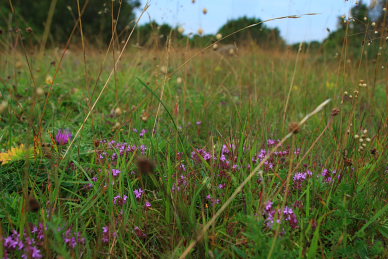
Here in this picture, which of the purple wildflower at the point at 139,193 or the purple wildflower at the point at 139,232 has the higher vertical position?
the purple wildflower at the point at 139,193

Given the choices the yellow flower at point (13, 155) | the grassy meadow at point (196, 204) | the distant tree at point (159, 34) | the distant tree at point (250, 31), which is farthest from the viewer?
the distant tree at point (250, 31)

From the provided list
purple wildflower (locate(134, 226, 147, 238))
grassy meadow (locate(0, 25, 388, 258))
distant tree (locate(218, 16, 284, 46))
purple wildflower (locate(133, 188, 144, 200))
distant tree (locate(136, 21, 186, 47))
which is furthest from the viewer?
distant tree (locate(218, 16, 284, 46))

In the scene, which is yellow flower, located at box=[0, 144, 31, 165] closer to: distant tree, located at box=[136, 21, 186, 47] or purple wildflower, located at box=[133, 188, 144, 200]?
purple wildflower, located at box=[133, 188, 144, 200]

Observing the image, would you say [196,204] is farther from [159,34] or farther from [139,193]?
[159,34]

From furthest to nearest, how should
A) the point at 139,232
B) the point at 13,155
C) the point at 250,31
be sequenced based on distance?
the point at 250,31 → the point at 13,155 → the point at 139,232

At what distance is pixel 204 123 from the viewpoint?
88.7 inches

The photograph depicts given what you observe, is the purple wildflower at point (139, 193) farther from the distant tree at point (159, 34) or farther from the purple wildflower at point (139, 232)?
the distant tree at point (159, 34)

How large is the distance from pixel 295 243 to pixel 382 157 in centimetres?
71

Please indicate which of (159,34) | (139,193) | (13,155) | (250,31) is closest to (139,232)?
(139,193)

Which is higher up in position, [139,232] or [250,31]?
[250,31]

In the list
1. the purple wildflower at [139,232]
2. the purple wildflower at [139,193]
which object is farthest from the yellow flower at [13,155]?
the purple wildflower at [139,232]

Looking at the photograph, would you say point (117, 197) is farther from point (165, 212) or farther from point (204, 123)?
point (204, 123)

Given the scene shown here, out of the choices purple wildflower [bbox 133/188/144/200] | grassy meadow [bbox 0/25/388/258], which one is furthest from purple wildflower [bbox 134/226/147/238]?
purple wildflower [bbox 133/188/144/200]

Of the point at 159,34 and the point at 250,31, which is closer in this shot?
the point at 159,34
